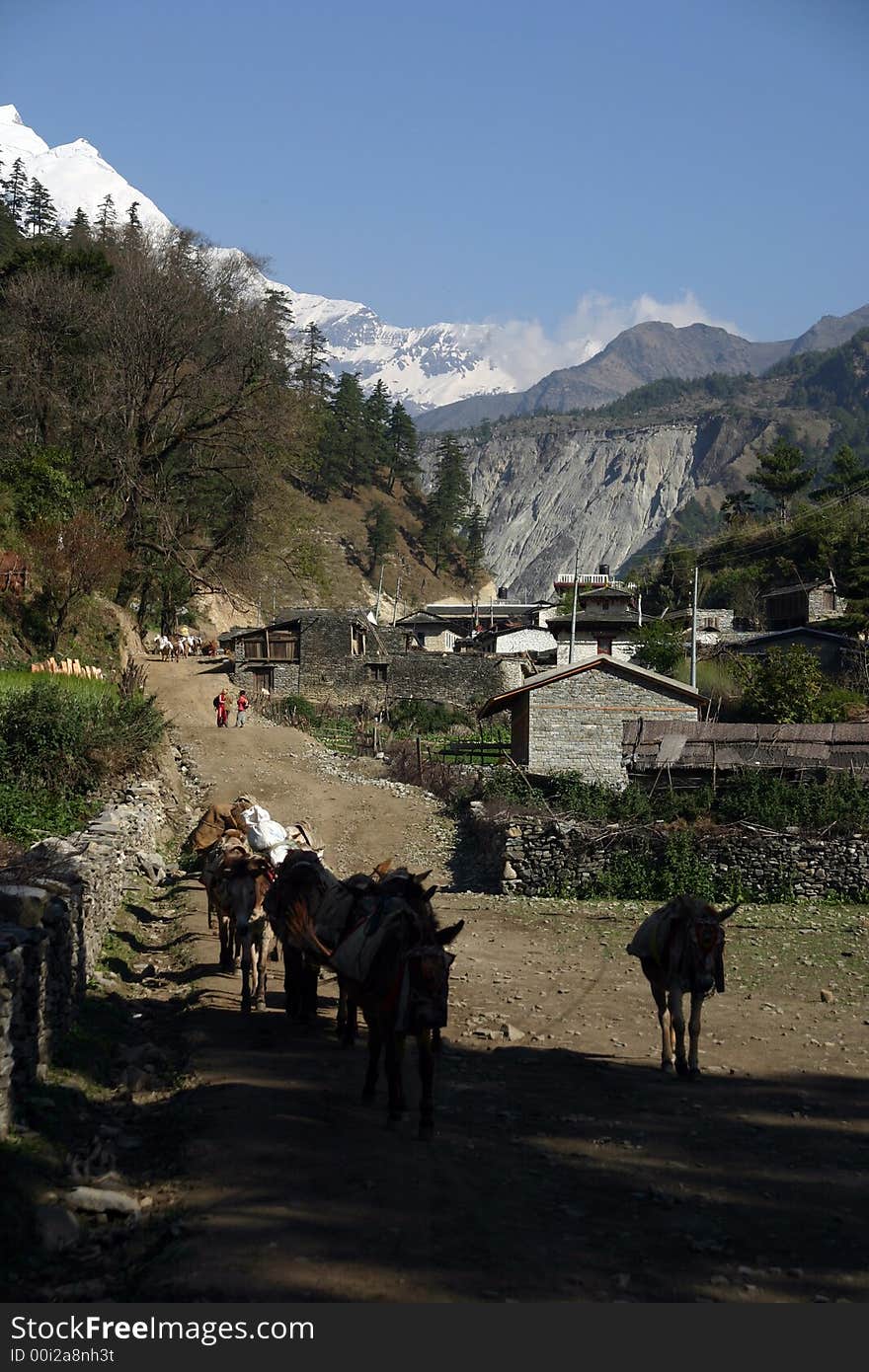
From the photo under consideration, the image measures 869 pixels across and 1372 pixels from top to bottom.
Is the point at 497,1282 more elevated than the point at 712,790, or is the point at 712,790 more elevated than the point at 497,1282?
the point at 712,790

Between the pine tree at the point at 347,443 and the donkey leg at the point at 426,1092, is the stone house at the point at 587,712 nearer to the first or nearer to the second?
the donkey leg at the point at 426,1092

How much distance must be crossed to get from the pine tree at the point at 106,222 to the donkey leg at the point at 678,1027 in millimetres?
65252

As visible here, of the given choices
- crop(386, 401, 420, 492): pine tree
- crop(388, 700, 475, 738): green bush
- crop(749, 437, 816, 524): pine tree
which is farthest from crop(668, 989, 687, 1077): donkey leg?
crop(386, 401, 420, 492): pine tree

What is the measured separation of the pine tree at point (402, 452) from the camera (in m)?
123

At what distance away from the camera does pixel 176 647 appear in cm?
5219

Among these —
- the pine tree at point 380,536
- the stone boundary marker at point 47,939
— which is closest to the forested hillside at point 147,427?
the stone boundary marker at point 47,939

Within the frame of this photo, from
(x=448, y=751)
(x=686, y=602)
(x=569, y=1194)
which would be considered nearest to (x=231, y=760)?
(x=448, y=751)

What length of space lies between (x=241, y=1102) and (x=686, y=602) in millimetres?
82088

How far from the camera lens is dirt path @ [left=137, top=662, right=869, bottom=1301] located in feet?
22.3

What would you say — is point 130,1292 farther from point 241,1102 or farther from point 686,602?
point 686,602

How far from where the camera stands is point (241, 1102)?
31.7 ft

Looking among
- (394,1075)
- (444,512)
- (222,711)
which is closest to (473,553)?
(444,512)

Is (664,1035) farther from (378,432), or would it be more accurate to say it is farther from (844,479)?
(378,432)

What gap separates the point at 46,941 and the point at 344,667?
48.8 m
